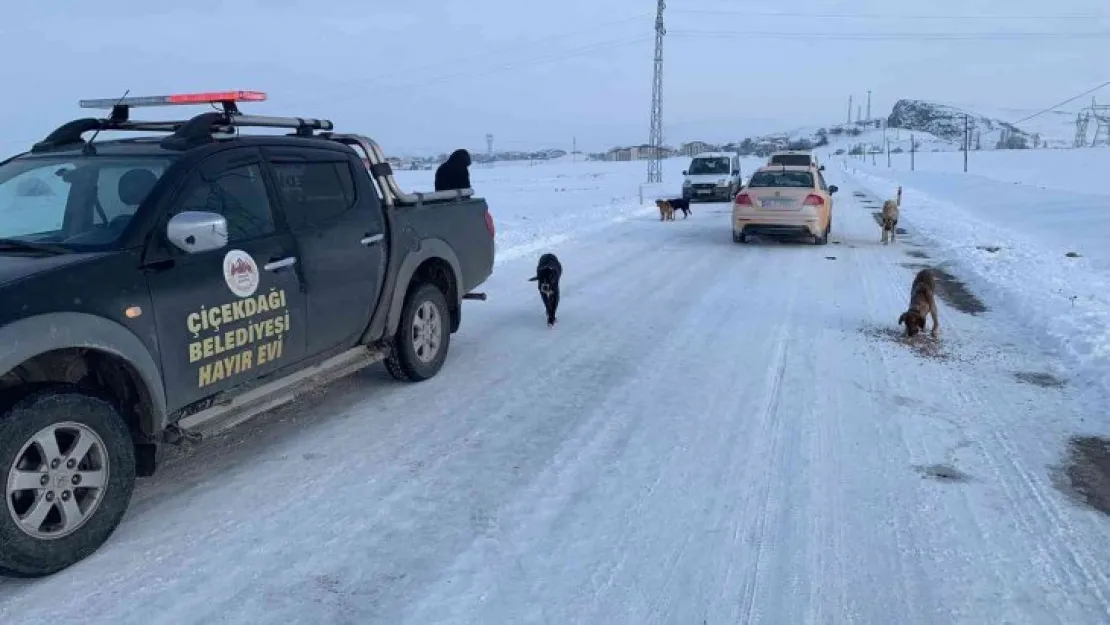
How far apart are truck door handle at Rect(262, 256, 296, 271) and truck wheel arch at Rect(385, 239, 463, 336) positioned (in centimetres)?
116

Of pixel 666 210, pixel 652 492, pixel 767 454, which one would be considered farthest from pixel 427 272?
pixel 666 210

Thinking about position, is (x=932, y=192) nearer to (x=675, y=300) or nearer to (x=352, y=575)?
(x=675, y=300)

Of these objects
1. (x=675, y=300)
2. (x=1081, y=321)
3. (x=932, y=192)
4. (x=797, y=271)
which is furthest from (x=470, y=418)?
(x=932, y=192)

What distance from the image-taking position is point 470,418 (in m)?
5.59

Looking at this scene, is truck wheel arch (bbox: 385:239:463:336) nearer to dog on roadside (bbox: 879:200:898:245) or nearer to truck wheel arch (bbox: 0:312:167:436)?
truck wheel arch (bbox: 0:312:167:436)

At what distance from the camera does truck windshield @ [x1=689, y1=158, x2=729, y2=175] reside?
28.8 meters

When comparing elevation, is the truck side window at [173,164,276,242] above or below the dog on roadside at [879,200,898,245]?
above

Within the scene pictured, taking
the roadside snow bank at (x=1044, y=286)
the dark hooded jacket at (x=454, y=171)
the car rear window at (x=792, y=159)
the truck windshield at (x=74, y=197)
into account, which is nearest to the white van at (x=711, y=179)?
the car rear window at (x=792, y=159)

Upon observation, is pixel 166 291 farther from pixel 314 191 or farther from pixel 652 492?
pixel 652 492

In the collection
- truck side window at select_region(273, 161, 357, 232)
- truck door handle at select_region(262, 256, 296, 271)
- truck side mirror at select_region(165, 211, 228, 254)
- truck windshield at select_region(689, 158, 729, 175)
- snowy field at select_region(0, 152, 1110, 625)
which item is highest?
truck windshield at select_region(689, 158, 729, 175)

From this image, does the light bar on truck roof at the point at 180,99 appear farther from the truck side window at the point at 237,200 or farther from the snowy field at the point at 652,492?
the snowy field at the point at 652,492

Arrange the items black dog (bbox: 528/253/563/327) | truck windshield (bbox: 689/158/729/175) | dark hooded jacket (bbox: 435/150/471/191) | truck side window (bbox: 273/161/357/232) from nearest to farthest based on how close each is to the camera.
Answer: truck side window (bbox: 273/161/357/232) < black dog (bbox: 528/253/563/327) < dark hooded jacket (bbox: 435/150/471/191) < truck windshield (bbox: 689/158/729/175)

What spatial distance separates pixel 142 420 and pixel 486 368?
129 inches

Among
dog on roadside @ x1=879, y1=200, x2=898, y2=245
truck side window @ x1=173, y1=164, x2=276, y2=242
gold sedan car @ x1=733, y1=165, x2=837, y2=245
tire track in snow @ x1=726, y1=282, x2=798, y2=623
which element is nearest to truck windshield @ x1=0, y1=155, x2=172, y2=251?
truck side window @ x1=173, y1=164, x2=276, y2=242
